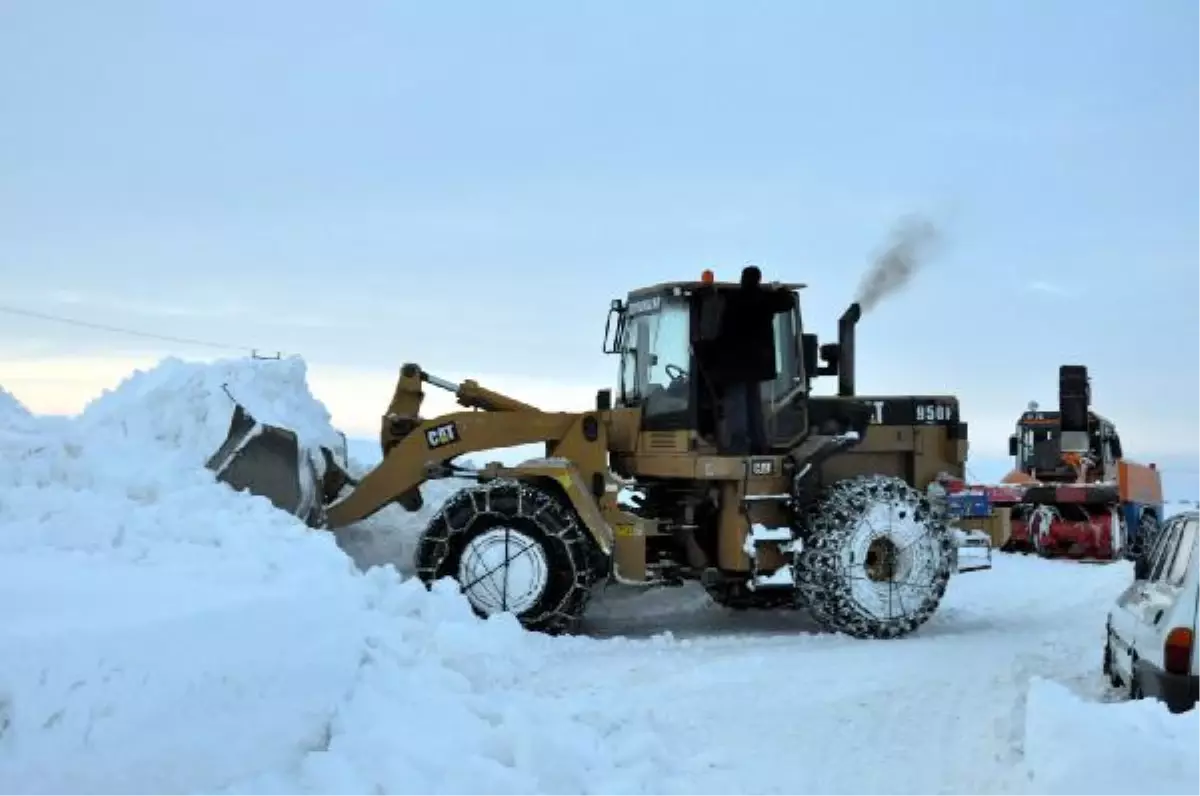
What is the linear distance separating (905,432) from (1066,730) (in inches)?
252

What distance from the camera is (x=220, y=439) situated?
10367 millimetres

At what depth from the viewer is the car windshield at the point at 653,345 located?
→ 35.9 ft

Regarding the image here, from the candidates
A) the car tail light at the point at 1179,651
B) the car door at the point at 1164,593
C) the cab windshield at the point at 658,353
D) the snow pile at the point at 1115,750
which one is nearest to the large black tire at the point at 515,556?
the cab windshield at the point at 658,353

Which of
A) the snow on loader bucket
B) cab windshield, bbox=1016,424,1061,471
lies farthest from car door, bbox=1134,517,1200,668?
cab windshield, bbox=1016,424,1061,471

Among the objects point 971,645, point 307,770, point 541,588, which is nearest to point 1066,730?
point 307,770

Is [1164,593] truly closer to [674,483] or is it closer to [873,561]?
[873,561]

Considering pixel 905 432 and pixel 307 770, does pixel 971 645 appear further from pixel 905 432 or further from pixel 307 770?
pixel 307 770

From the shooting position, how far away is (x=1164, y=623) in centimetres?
641

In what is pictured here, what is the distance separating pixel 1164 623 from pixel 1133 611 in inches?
40.4

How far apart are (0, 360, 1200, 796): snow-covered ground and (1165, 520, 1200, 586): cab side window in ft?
3.26

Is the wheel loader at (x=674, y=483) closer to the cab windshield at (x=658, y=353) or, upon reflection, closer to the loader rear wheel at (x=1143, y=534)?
the cab windshield at (x=658, y=353)

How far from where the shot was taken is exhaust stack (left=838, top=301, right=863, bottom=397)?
38.7 feet

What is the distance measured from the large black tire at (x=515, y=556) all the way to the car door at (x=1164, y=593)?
4325 mm

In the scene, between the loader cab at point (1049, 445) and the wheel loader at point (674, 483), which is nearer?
the wheel loader at point (674, 483)
